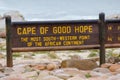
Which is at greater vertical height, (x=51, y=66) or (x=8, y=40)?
(x=8, y=40)

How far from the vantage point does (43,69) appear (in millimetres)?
9320

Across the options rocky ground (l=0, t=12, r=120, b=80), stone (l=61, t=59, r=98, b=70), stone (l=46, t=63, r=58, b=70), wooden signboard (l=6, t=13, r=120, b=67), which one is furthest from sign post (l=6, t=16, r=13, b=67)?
stone (l=61, t=59, r=98, b=70)

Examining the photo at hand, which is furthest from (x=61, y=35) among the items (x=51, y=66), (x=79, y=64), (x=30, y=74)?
(x=30, y=74)

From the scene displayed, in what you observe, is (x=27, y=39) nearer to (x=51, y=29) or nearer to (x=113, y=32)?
(x=51, y=29)

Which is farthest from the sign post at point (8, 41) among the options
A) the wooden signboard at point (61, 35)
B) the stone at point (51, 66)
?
the stone at point (51, 66)

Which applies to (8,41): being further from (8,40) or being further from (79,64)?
(79,64)

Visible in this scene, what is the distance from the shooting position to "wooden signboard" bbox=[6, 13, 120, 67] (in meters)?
9.70

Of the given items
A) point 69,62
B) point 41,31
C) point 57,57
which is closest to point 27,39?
point 41,31

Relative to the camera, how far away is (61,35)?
9.84 m

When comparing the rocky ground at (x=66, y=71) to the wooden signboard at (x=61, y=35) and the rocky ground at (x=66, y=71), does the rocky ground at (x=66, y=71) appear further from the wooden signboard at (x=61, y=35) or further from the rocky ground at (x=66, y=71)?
the wooden signboard at (x=61, y=35)

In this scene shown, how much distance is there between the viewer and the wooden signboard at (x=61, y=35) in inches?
382

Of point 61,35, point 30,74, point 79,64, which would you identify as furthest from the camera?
point 61,35

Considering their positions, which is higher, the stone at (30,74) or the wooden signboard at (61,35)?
the wooden signboard at (61,35)

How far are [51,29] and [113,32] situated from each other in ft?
4.54
